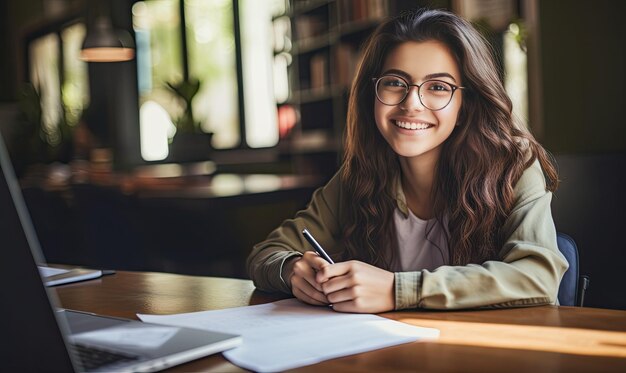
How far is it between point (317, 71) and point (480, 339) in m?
4.85

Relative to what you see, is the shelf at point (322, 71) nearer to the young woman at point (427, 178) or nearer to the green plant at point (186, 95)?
the green plant at point (186, 95)

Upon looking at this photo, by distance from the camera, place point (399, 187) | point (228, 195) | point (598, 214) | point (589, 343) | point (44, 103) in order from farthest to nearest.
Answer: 1. point (44, 103)
2. point (228, 195)
3. point (399, 187)
4. point (598, 214)
5. point (589, 343)

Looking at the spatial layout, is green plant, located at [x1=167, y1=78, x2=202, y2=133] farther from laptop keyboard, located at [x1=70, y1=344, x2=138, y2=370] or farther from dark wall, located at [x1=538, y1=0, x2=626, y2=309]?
laptop keyboard, located at [x1=70, y1=344, x2=138, y2=370]

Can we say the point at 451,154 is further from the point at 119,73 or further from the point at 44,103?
the point at 44,103

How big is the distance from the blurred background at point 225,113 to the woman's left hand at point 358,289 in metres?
0.51

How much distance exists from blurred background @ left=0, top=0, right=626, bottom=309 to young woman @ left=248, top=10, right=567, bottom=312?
0.15m

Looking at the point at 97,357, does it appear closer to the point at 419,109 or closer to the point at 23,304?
the point at 23,304

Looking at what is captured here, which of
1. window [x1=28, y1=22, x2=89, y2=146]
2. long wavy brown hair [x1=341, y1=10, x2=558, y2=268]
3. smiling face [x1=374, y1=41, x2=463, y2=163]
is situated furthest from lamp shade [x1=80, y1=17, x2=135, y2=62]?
smiling face [x1=374, y1=41, x2=463, y2=163]

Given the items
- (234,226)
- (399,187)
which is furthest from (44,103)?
(399,187)

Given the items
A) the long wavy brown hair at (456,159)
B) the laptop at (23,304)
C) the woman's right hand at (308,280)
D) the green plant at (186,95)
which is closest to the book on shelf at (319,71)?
the green plant at (186,95)

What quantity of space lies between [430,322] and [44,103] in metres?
8.77

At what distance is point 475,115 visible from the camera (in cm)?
150

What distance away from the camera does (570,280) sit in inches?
52.7

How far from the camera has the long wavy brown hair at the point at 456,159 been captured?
1423mm
